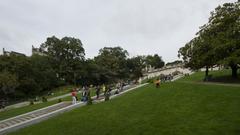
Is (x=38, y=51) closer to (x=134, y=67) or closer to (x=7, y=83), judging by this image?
(x=134, y=67)

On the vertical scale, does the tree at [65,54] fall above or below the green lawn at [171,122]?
above

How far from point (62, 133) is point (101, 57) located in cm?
7011

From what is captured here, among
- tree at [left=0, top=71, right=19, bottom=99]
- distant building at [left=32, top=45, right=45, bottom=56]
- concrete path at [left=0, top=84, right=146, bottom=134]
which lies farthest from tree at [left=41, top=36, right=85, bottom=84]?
concrete path at [left=0, top=84, right=146, bottom=134]

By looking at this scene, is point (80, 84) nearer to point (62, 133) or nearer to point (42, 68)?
point (42, 68)

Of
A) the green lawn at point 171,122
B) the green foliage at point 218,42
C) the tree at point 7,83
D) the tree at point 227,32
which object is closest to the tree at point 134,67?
the tree at point 7,83

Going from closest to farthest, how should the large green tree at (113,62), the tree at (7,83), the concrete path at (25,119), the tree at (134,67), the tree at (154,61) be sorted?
1. the concrete path at (25,119)
2. the tree at (7,83)
3. the large green tree at (113,62)
4. the tree at (134,67)
5. the tree at (154,61)

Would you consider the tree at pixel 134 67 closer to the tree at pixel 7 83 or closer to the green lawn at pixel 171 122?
the tree at pixel 7 83

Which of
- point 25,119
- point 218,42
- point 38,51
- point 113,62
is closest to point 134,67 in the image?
point 113,62

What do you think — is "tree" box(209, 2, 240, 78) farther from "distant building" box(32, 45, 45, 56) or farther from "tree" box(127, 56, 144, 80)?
"distant building" box(32, 45, 45, 56)

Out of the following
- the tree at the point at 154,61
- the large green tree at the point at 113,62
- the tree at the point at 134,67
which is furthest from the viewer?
the tree at the point at 154,61

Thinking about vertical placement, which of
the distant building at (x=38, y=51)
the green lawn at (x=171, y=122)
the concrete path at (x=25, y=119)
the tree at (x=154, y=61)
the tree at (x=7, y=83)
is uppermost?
the distant building at (x=38, y=51)

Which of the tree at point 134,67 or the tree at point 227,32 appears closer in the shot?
the tree at point 227,32

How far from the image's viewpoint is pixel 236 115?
437 inches

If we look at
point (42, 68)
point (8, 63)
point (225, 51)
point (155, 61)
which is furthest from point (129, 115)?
point (155, 61)
